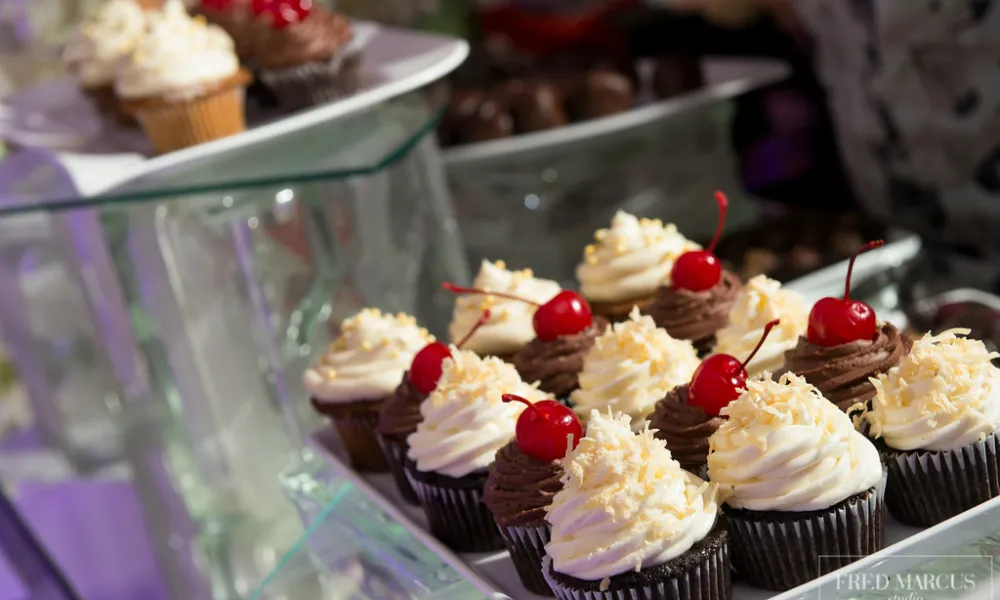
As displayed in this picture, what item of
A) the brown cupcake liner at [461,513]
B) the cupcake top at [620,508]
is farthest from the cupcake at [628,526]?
the brown cupcake liner at [461,513]

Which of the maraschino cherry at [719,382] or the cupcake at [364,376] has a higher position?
the maraschino cherry at [719,382]

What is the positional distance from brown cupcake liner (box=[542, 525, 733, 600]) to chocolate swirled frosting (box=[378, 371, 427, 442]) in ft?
1.46

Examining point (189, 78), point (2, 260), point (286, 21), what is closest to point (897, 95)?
point (286, 21)

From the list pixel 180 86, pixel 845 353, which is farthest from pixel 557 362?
pixel 180 86

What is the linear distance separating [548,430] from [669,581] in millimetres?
238

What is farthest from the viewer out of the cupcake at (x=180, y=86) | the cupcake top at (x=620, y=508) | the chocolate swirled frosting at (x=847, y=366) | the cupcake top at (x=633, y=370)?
the cupcake at (x=180, y=86)

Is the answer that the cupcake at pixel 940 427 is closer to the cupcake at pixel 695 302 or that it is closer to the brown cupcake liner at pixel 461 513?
the cupcake at pixel 695 302

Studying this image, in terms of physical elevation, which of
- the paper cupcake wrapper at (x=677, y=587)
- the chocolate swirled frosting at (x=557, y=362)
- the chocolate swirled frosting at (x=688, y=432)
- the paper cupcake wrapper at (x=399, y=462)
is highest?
the chocolate swirled frosting at (x=688, y=432)

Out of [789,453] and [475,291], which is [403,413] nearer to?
[475,291]

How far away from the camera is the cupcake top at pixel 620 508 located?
138 cm

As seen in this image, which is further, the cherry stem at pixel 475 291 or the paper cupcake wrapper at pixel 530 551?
the cherry stem at pixel 475 291

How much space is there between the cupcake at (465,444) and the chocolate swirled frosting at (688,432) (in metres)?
0.22

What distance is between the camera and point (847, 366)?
5.24ft

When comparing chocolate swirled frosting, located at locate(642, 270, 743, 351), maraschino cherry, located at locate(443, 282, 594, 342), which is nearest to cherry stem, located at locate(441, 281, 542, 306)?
maraschino cherry, located at locate(443, 282, 594, 342)
